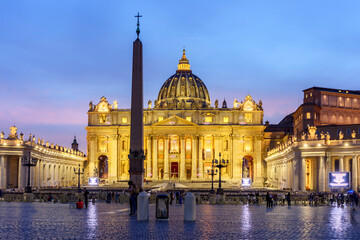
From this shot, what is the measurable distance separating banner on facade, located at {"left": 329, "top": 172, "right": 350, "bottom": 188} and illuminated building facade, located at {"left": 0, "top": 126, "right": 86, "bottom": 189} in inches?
1954

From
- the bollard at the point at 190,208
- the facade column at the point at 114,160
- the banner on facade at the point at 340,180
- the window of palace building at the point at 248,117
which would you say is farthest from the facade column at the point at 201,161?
the bollard at the point at 190,208

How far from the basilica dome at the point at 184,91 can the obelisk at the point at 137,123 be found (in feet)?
324

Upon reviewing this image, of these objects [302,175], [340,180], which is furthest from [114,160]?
[340,180]

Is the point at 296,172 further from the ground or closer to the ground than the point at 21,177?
further from the ground

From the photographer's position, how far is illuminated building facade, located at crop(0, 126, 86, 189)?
82.3 metres

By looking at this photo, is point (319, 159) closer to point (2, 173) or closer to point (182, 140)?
point (2, 173)

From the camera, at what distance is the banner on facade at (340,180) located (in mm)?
47250

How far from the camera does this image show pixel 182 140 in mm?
124125

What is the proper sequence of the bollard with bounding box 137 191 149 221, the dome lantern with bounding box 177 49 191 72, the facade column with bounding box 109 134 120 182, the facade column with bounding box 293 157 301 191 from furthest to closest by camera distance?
the dome lantern with bounding box 177 49 191 72 < the facade column with bounding box 109 134 120 182 < the facade column with bounding box 293 157 301 191 < the bollard with bounding box 137 191 149 221

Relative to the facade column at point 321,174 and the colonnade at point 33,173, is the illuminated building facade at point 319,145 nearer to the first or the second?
the facade column at point 321,174

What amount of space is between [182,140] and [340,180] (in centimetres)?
7786

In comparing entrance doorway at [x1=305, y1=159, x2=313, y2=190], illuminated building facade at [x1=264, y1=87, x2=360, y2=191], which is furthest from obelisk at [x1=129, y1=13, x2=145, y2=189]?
entrance doorway at [x1=305, y1=159, x2=313, y2=190]

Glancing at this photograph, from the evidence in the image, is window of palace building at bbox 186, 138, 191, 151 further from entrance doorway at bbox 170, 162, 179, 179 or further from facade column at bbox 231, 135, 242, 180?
facade column at bbox 231, 135, 242, 180

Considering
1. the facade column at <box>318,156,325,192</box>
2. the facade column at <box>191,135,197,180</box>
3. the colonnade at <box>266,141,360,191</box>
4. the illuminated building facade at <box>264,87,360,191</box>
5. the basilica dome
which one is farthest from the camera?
the basilica dome
